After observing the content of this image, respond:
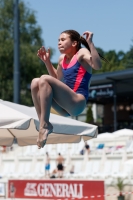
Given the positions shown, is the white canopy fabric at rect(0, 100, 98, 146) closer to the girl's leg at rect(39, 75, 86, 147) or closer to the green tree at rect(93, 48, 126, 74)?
the girl's leg at rect(39, 75, 86, 147)

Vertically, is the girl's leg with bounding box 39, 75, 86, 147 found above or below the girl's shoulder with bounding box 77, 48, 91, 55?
below

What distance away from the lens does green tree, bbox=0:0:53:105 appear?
136ft

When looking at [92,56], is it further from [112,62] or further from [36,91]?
[112,62]

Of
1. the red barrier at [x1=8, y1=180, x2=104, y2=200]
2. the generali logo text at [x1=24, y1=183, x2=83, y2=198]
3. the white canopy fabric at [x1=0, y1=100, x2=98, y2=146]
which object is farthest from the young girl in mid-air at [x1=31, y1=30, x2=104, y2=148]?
the generali logo text at [x1=24, y1=183, x2=83, y2=198]

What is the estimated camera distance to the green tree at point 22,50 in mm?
41500

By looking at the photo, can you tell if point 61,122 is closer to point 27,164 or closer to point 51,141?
point 51,141

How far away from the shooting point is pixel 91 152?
19781 mm

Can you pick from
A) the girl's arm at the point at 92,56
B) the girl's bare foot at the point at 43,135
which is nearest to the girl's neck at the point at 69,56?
the girl's arm at the point at 92,56

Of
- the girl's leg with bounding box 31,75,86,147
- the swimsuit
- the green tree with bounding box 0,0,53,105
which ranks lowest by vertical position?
the girl's leg with bounding box 31,75,86,147

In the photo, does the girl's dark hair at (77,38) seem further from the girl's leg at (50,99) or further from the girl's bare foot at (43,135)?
the girl's bare foot at (43,135)

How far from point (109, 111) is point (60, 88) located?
37.4m

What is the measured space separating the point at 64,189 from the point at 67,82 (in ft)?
29.9

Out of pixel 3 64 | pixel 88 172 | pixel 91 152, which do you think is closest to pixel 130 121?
pixel 3 64

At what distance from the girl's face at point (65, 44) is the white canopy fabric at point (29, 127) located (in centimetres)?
230
